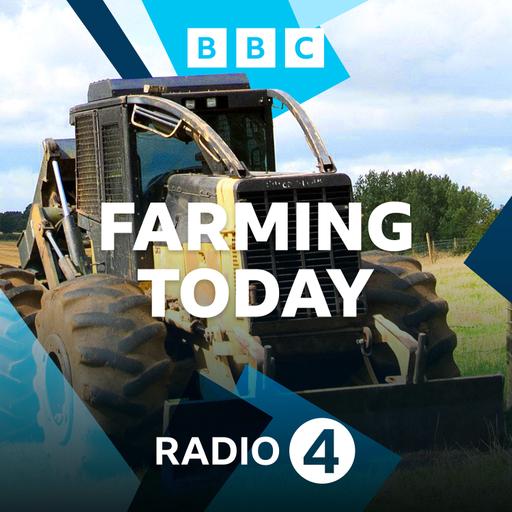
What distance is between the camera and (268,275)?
1048 cm

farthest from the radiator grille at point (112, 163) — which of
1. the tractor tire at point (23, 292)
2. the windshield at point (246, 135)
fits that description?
the tractor tire at point (23, 292)

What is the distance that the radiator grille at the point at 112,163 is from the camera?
12.1 metres

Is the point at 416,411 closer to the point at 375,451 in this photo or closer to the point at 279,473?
the point at 375,451

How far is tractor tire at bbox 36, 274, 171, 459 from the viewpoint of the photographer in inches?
409

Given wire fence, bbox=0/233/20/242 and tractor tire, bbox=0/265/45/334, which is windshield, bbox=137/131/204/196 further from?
wire fence, bbox=0/233/20/242

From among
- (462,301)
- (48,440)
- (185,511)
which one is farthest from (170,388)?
(462,301)

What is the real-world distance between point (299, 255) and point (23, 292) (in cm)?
382

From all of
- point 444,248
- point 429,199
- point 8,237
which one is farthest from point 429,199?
point 8,237

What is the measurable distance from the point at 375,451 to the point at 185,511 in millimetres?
1660

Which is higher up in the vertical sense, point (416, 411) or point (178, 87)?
point (178, 87)

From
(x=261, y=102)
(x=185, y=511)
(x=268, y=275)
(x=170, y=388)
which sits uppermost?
(x=261, y=102)

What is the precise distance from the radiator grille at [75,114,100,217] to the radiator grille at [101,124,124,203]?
10.3 inches

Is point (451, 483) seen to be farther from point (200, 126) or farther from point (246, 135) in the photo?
point (246, 135)

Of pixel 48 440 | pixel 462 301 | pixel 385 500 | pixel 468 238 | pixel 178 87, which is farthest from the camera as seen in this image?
pixel 468 238
